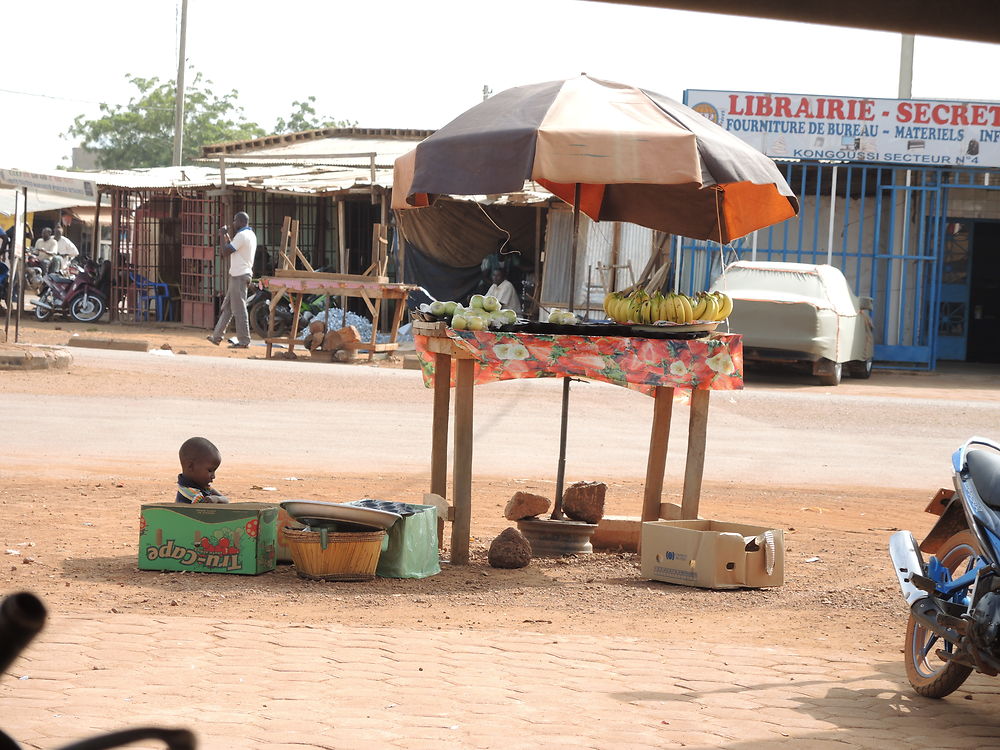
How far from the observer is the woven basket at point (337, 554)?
20.9 feet

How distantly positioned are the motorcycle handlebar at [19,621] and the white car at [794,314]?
1676 cm

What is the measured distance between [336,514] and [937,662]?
286 centimetres

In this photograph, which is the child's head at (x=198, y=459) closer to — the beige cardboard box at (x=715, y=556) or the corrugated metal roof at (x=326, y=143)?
the beige cardboard box at (x=715, y=556)

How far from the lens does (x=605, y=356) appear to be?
6.74m

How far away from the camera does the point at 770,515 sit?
8.91 metres

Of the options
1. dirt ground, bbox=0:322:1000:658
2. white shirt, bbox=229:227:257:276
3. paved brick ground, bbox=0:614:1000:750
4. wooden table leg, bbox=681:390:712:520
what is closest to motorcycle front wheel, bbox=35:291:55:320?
white shirt, bbox=229:227:257:276

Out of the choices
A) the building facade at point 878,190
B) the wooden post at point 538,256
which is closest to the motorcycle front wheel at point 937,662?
the building facade at point 878,190

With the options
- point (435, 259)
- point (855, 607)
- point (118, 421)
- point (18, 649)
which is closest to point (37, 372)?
point (118, 421)

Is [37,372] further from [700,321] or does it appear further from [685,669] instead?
[685,669]

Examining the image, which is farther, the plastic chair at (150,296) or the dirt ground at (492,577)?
the plastic chair at (150,296)

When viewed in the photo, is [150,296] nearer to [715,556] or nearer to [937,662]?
[715,556]

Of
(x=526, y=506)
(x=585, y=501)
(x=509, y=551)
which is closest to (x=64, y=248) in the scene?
(x=526, y=506)

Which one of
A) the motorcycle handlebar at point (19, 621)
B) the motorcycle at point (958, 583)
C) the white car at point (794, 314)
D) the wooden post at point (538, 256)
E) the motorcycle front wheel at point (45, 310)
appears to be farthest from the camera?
the motorcycle front wheel at point (45, 310)

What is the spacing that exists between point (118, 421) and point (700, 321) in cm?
704
